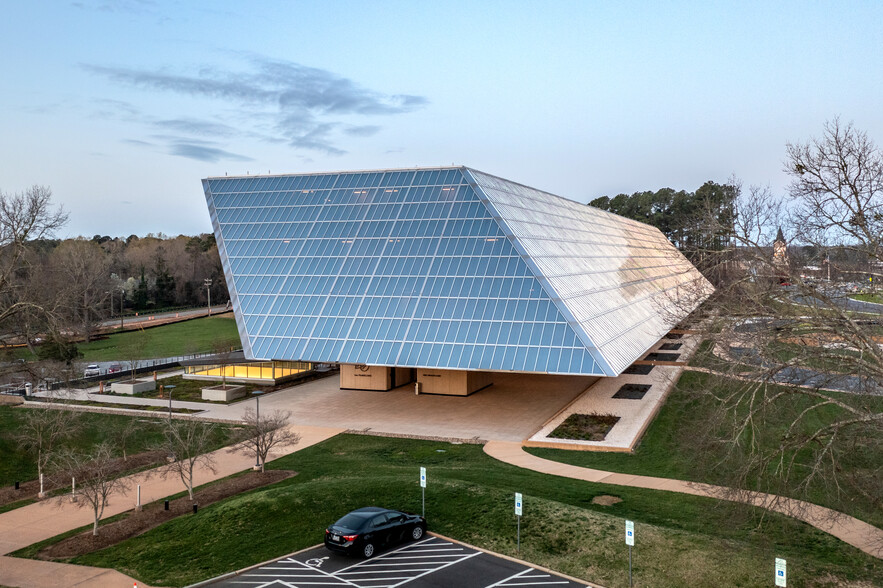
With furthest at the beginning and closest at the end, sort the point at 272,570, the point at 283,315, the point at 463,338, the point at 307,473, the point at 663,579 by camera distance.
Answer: the point at 283,315, the point at 463,338, the point at 307,473, the point at 272,570, the point at 663,579

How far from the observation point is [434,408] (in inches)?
1526

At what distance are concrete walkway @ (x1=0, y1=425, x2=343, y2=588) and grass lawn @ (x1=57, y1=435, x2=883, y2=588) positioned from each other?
2.74ft

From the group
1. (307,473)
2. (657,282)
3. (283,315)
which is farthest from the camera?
(657,282)

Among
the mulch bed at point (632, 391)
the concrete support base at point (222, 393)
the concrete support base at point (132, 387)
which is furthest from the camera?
the concrete support base at point (132, 387)

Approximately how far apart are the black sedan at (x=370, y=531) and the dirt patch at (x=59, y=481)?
14.0 meters

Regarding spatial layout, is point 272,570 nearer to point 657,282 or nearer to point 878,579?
point 878,579

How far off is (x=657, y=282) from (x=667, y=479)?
134ft

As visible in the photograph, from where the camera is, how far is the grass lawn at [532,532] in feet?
53.7

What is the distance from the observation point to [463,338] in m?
35.1

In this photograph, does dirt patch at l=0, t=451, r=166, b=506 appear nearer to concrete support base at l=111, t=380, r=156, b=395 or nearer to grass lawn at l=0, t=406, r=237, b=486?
grass lawn at l=0, t=406, r=237, b=486

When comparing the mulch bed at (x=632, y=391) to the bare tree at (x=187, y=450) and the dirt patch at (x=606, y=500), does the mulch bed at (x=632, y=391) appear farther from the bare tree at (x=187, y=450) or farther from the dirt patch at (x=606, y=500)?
the bare tree at (x=187, y=450)

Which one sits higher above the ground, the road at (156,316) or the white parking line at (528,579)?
the road at (156,316)

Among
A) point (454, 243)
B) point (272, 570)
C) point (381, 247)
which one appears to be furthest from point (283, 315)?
point (272, 570)

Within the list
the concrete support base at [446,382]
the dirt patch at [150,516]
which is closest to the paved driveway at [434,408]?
the concrete support base at [446,382]
